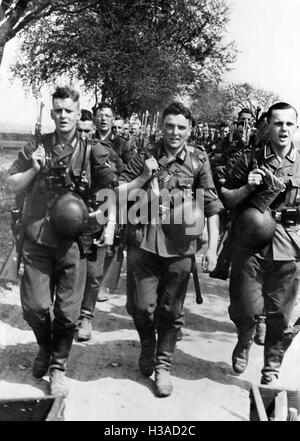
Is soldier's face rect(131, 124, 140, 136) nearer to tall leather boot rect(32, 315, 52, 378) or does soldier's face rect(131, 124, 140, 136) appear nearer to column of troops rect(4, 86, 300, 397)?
column of troops rect(4, 86, 300, 397)

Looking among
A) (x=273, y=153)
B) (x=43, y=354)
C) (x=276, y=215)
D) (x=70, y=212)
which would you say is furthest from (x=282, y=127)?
(x=43, y=354)

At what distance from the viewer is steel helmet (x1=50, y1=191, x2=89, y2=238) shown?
166 inches

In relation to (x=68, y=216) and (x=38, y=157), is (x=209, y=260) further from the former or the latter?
(x=38, y=157)

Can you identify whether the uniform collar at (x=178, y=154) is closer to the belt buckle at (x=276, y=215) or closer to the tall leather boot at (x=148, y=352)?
the belt buckle at (x=276, y=215)

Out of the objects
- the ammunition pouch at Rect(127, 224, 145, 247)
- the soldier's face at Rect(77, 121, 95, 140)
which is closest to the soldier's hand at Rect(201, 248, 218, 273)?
the ammunition pouch at Rect(127, 224, 145, 247)

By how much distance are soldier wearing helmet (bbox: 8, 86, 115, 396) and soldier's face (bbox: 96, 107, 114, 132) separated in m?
2.81

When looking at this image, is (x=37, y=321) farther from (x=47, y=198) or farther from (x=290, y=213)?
(x=290, y=213)

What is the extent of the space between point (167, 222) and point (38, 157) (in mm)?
1080

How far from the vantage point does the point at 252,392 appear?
11.2 ft

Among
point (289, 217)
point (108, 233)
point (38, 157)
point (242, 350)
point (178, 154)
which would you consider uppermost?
point (178, 154)

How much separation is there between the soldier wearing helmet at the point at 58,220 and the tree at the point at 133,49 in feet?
22.4

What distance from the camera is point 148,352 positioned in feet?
15.6

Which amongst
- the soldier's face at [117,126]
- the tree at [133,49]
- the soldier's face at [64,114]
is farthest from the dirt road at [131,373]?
the tree at [133,49]
